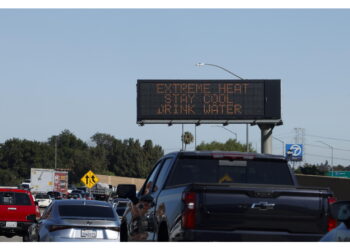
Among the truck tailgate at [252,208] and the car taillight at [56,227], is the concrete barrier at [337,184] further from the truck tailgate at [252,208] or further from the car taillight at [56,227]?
the truck tailgate at [252,208]

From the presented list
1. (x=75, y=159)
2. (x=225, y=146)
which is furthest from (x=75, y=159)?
(x=225, y=146)

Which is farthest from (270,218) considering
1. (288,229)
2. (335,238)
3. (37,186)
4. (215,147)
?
(215,147)

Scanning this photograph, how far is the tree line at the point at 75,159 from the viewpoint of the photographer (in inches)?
6683

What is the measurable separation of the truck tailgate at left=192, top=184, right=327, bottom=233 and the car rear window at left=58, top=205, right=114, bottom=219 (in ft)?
29.1

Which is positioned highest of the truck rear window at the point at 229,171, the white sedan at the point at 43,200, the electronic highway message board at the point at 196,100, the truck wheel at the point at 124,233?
the electronic highway message board at the point at 196,100

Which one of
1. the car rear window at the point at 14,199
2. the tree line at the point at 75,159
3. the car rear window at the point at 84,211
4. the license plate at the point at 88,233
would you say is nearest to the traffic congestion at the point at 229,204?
the license plate at the point at 88,233

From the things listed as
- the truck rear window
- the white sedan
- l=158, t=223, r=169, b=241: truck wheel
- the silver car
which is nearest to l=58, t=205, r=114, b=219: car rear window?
the silver car

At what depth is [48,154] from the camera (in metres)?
172

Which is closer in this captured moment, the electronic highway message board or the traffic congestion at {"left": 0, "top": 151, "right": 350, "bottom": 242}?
the traffic congestion at {"left": 0, "top": 151, "right": 350, "bottom": 242}

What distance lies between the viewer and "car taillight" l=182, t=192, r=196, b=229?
1031 cm

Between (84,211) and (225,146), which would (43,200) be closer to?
(84,211)

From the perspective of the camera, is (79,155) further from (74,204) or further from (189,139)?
(74,204)

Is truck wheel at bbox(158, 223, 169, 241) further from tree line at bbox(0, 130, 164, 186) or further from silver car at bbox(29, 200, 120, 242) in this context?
tree line at bbox(0, 130, 164, 186)

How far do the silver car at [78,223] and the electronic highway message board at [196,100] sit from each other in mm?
32776
